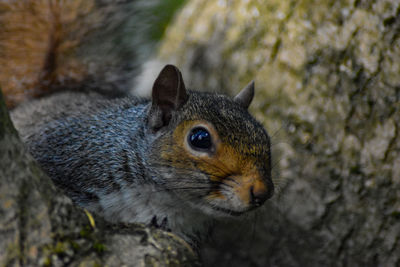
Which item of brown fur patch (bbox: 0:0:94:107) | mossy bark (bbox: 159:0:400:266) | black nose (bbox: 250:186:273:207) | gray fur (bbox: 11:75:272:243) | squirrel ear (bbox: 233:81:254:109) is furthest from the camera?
brown fur patch (bbox: 0:0:94:107)

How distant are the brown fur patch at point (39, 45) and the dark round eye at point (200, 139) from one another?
1.02 metres

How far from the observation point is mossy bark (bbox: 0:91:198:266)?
0.71 m

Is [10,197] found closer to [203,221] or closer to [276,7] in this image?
[203,221]

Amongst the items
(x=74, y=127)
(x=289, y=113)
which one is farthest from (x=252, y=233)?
(x=74, y=127)

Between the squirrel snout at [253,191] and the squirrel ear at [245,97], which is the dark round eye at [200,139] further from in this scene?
the squirrel ear at [245,97]

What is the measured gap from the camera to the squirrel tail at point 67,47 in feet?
5.74

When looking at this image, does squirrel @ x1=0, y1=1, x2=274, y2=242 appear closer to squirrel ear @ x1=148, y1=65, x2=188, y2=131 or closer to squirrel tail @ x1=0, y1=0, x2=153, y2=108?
squirrel ear @ x1=148, y1=65, x2=188, y2=131

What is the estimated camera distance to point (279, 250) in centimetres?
183

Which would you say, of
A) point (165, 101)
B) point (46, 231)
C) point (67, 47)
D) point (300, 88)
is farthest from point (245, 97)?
point (67, 47)

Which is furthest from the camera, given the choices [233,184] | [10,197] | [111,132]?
[111,132]

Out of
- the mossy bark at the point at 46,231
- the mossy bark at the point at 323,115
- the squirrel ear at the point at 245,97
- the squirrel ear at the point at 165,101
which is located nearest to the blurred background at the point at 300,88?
the mossy bark at the point at 323,115

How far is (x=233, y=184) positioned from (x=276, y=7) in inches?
40.7

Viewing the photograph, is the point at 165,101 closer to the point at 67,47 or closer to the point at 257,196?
the point at 257,196

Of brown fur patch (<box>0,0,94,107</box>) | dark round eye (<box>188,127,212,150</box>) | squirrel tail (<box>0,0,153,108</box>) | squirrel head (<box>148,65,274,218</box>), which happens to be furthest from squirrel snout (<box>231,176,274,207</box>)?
brown fur patch (<box>0,0,94,107</box>)
